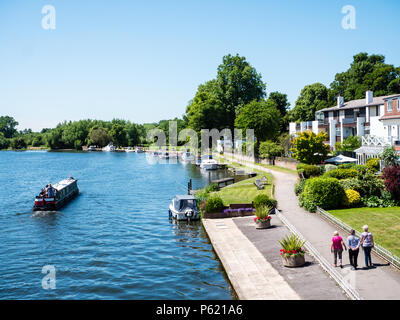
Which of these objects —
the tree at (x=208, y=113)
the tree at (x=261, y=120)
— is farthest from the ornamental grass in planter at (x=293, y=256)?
the tree at (x=208, y=113)

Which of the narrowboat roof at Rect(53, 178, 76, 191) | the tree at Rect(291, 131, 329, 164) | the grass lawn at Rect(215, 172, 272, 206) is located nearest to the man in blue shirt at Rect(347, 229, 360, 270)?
the grass lawn at Rect(215, 172, 272, 206)

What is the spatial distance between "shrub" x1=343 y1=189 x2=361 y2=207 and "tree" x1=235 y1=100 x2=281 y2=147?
42.2 m

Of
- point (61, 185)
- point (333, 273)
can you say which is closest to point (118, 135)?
point (61, 185)

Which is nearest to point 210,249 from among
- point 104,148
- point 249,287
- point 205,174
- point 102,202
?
point 249,287

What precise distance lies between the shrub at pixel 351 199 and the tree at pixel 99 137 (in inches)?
6713

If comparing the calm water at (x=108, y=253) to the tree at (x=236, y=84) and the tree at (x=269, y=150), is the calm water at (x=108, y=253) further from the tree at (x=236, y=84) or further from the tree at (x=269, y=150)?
the tree at (x=236, y=84)

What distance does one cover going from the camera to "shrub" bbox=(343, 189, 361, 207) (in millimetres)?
29750

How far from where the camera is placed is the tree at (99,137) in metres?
190

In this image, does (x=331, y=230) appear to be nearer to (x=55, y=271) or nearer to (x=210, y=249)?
(x=210, y=249)

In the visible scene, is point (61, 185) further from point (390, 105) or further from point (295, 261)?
point (390, 105)

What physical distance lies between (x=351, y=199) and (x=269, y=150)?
36.8 meters

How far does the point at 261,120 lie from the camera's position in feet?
233
